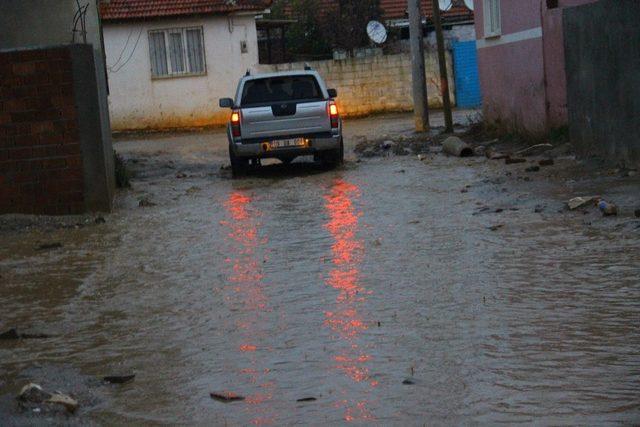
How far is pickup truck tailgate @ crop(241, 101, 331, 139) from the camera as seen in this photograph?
19.5 metres

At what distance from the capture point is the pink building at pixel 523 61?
64.9 ft

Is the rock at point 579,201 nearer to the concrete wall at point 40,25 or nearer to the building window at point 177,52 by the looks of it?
the concrete wall at point 40,25

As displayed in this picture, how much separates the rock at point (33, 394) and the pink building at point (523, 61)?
538 inches

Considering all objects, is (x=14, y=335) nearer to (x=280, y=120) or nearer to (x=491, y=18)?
(x=280, y=120)

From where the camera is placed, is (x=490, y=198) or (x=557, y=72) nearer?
(x=490, y=198)

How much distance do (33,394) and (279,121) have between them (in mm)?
13395

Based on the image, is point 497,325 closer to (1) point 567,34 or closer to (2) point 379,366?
(2) point 379,366

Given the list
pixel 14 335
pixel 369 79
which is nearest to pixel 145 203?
pixel 14 335

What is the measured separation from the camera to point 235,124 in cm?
1961

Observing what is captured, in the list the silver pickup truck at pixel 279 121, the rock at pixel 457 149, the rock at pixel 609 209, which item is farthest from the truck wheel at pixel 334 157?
the rock at pixel 609 209

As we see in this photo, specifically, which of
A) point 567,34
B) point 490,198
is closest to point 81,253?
point 490,198

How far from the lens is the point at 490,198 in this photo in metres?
14.4

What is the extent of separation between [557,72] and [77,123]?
8567 millimetres

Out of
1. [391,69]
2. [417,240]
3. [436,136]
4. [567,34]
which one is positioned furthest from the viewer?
[391,69]
